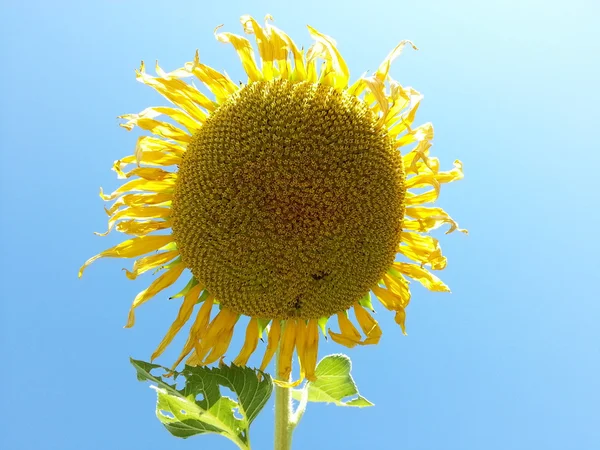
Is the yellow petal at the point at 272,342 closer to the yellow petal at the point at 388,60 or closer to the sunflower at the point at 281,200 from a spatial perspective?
the sunflower at the point at 281,200

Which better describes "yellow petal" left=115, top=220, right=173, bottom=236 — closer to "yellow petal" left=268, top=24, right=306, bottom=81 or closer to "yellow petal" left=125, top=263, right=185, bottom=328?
"yellow petal" left=125, top=263, right=185, bottom=328

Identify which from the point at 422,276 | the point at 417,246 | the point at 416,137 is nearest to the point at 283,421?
the point at 422,276

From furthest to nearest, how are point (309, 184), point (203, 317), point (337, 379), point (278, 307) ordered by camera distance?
point (337, 379), point (203, 317), point (278, 307), point (309, 184)

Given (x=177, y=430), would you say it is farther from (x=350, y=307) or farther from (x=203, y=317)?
(x=350, y=307)

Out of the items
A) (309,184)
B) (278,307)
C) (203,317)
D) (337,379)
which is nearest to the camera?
(309,184)

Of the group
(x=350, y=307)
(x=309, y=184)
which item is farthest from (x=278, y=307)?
(x=309, y=184)

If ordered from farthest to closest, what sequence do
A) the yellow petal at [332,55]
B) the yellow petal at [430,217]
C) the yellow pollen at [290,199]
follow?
the yellow petal at [430,217] → the yellow petal at [332,55] → the yellow pollen at [290,199]

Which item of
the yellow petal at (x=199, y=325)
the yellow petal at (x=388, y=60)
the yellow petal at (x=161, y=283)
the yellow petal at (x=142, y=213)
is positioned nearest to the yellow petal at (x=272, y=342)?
the yellow petal at (x=199, y=325)
